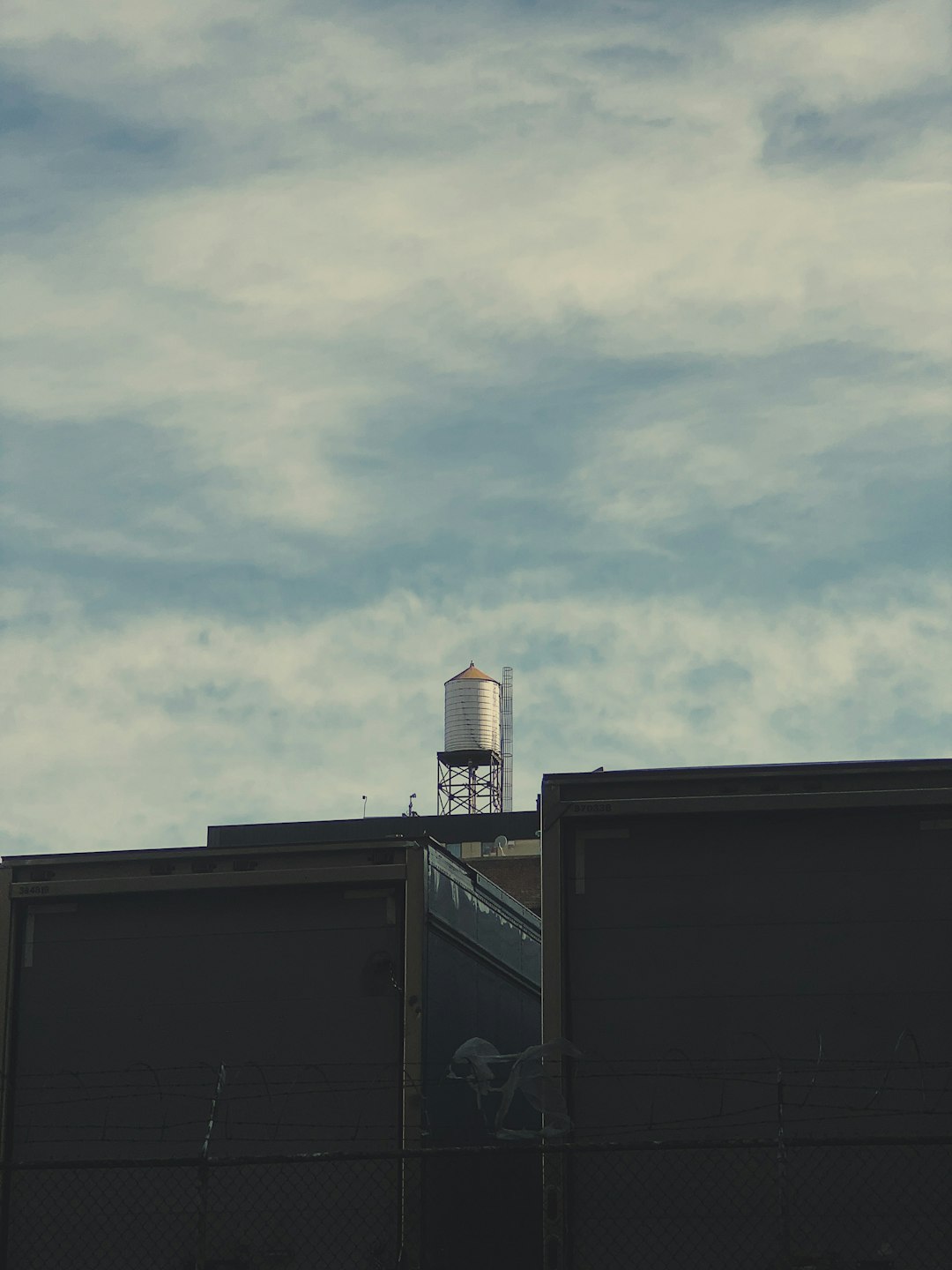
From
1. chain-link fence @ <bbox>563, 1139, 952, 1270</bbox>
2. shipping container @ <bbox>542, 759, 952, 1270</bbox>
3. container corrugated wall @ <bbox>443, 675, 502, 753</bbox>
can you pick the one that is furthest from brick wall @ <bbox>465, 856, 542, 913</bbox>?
chain-link fence @ <bbox>563, 1139, 952, 1270</bbox>

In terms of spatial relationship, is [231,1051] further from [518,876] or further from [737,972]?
[518,876]

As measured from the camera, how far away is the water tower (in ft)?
179

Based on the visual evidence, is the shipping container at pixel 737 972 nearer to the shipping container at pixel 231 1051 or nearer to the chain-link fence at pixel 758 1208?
the chain-link fence at pixel 758 1208

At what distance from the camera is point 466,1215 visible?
10.5 m

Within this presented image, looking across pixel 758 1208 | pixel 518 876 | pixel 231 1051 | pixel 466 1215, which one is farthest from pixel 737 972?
pixel 518 876

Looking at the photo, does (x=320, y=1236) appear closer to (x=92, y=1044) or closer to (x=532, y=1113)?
(x=92, y=1044)

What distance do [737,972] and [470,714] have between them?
1794 inches

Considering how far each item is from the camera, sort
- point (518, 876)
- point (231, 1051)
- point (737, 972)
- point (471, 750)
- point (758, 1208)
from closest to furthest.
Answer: point (758, 1208) → point (737, 972) → point (231, 1051) → point (518, 876) → point (471, 750)

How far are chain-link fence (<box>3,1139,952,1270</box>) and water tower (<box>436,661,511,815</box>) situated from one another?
44.1 m

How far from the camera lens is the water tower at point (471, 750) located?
54531 millimetres

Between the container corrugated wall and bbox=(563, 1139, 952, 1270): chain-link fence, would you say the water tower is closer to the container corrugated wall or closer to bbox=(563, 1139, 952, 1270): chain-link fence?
the container corrugated wall

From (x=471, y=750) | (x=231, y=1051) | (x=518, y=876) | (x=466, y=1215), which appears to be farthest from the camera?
(x=471, y=750)

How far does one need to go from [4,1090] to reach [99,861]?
150cm

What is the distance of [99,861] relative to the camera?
403 inches
